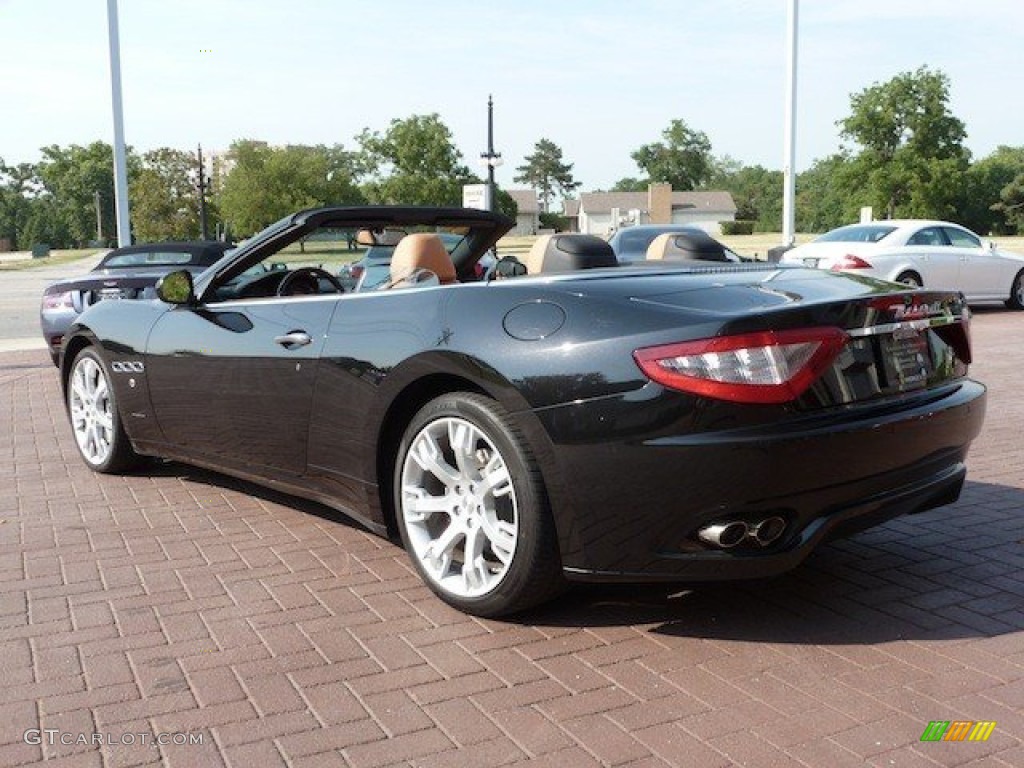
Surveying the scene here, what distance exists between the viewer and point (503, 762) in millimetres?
2596

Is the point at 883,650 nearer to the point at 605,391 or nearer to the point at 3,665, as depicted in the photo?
the point at 605,391

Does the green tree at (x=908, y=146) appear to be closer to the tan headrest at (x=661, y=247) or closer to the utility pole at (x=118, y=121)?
the utility pole at (x=118, y=121)

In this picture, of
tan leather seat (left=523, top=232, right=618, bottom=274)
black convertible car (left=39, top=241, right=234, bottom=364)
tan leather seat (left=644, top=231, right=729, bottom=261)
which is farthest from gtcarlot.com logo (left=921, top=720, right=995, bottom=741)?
black convertible car (left=39, top=241, right=234, bottom=364)

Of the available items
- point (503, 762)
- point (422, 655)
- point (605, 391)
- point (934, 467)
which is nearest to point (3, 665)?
point (422, 655)

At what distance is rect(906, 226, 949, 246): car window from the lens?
16.5 meters

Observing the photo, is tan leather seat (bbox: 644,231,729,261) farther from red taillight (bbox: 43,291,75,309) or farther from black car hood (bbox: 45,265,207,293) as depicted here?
red taillight (bbox: 43,291,75,309)

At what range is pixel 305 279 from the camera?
5.29 m

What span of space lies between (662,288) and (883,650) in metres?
1.32

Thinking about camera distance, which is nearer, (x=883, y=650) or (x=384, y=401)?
(x=883, y=650)

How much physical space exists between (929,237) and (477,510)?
15.1 m

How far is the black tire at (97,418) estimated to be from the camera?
18.7 ft

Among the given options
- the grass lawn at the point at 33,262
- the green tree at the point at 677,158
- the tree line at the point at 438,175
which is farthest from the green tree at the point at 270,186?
the green tree at the point at 677,158

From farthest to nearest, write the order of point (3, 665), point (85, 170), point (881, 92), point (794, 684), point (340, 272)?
point (85, 170)
point (881, 92)
point (340, 272)
point (3, 665)
point (794, 684)

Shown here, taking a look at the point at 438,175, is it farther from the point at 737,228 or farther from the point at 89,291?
the point at 89,291
